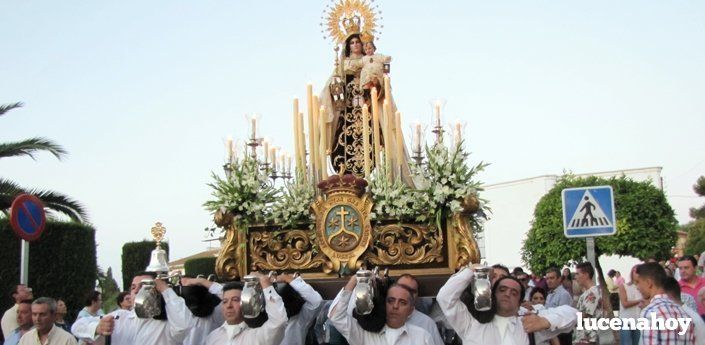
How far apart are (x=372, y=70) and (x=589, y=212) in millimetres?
3760

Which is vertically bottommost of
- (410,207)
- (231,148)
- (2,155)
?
(410,207)

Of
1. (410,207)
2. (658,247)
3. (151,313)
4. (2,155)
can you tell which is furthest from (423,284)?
(658,247)

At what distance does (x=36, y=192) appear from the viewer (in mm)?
17000

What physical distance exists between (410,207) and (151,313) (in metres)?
3.11

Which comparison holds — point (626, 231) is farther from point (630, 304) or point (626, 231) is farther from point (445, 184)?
point (445, 184)

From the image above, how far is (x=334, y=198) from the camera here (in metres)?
8.25

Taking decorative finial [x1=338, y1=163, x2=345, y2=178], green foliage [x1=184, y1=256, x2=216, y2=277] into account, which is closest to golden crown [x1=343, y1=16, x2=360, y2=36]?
decorative finial [x1=338, y1=163, x2=345, y2=178]

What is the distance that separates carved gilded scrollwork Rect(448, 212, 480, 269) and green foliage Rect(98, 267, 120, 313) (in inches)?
572

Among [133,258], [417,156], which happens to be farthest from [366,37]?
[133,258]

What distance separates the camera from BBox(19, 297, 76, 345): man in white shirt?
6.47 meters

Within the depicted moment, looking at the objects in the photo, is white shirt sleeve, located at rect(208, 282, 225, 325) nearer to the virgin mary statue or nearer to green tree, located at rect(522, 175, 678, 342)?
the virgin mary statue

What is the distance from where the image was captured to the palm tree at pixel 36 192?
53.1 ft

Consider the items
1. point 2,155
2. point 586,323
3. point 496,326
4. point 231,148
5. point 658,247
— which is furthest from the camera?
point 658,247

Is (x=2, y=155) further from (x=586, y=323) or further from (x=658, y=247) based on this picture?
(x=658, y=247)
